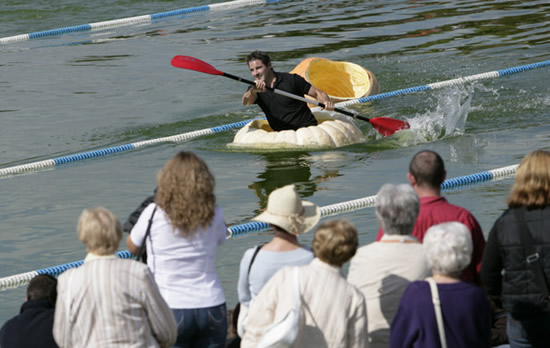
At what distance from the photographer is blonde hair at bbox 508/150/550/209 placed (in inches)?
151

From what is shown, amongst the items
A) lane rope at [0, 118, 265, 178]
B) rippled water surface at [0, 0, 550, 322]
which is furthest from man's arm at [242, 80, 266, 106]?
lane rope at [0, 118, 265, 178]

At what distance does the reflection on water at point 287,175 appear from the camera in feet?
28.1

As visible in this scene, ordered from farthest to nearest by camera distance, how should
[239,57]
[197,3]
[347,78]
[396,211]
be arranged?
[197,3] → [239,57] → [347,78] → [396,211]

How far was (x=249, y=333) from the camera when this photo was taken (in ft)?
12.3

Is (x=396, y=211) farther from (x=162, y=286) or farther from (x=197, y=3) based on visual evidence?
(x=197, y=3)

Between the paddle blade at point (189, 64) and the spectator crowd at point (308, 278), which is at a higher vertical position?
the paddle blade at point (189, 64)

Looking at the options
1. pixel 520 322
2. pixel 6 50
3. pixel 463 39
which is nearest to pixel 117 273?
pixel 520 322

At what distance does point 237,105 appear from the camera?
12953 mm

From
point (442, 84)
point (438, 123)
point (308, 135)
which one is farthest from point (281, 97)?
point (442, 84)

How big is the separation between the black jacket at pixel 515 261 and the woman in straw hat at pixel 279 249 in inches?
30.2

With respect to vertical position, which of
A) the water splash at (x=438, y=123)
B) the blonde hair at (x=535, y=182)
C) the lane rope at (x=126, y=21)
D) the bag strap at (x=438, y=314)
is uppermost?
the lane rope at (x=126, y=21)

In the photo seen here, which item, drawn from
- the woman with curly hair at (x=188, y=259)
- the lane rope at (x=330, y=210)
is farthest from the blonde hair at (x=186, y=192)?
the lane rope at (x=330, y=210)

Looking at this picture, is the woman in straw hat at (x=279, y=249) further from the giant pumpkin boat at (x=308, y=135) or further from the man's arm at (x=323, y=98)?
the giant pumpkin boat at (x=308, y=135)

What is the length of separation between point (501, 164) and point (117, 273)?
6.09 metres
